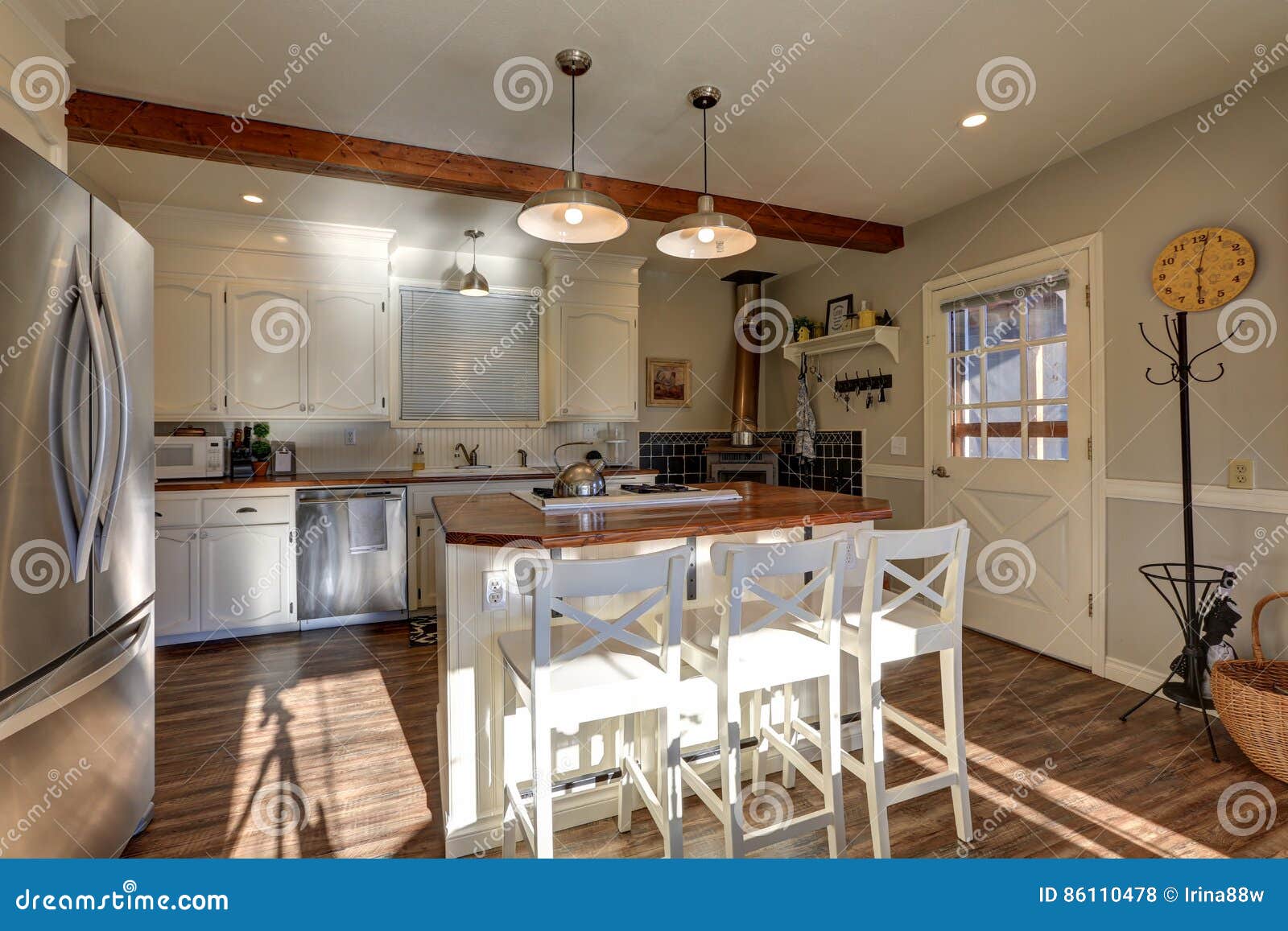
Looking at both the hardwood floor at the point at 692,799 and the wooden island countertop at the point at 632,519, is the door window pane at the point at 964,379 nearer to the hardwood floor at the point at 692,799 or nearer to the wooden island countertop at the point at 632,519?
the hardwood floor at the point at 692,799

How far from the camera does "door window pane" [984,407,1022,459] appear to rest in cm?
339

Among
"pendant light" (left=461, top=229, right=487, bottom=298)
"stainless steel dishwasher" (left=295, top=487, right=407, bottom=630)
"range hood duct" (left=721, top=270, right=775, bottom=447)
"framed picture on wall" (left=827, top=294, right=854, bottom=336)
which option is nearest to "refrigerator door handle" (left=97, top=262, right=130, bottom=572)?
"stainless steel dishwasher" (left=295, top=487, right=407, bottom=630)

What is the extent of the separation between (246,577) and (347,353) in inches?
58.1

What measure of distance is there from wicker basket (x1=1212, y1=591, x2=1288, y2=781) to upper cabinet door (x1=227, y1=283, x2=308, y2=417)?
4.63 metres

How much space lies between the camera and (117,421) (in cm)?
164

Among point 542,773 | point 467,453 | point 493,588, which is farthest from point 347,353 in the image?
point 542,773

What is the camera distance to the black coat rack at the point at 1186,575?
2.48 m

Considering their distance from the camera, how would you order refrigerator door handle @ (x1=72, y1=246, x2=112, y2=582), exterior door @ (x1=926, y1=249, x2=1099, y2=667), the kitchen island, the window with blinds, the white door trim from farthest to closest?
the window with blinds
exterior door @ (x1=926, y1=249, x2=1099, y2=667)
the white door trim
the kitchen island
refrigerator door handle @ (x1=72, y1=246, x2=112, y2=582)

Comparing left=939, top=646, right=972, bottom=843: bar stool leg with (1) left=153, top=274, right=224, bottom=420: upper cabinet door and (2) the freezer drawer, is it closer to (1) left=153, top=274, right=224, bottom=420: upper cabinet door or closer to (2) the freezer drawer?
(2) the freezer drawer

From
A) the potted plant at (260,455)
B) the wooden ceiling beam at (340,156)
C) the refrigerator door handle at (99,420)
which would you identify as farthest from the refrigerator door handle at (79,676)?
the potted plant at (260,455)

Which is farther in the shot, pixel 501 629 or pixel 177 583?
pixel 177 583

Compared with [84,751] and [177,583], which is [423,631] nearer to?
[177,583]

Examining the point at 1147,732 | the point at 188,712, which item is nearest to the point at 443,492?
the point at 188,712

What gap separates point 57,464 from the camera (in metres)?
1.42
